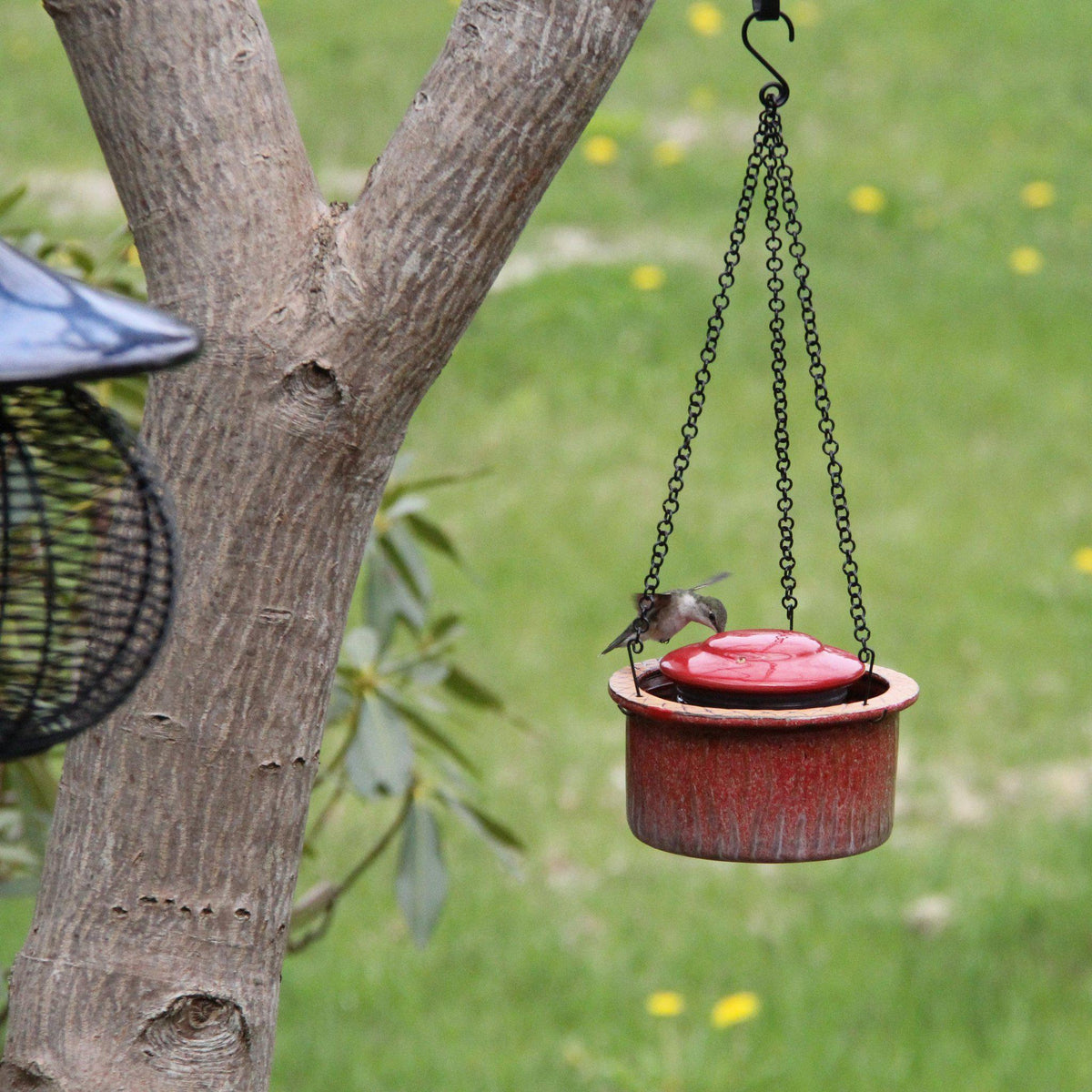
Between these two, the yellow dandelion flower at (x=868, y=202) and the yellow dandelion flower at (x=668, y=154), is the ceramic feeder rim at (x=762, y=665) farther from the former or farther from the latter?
the yellow dandelion flower at (x=668, y=154)

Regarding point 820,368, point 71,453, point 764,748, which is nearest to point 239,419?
point 71,453

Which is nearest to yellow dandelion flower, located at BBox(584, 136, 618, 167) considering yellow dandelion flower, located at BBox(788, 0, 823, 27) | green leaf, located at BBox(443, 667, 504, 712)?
yellow dandelion flower, located at BBox(788, 0, 823, 27)

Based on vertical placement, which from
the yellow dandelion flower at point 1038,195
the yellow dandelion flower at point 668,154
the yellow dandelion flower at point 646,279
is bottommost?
the yellow dandelion flower at point 646,279

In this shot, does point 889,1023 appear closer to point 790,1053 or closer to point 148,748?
point 790,1053

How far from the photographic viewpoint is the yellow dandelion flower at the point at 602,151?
722 cm

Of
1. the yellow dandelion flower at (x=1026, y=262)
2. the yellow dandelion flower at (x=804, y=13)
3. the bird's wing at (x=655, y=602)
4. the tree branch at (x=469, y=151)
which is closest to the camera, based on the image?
the tree branch at (x=469, y=151)

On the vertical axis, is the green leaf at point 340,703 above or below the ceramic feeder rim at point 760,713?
below

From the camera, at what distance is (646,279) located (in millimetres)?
6344

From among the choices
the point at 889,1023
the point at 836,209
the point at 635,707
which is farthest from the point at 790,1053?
the point at 836,209

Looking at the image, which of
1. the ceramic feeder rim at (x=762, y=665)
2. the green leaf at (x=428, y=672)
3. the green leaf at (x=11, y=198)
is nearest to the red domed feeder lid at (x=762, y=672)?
the ceramic feeder rim at (x=762, y=665)

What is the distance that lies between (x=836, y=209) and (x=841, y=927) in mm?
3953

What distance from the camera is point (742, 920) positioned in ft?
12.8

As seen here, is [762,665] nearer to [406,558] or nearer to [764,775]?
[764,775]

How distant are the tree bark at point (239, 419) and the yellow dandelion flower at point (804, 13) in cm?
721
